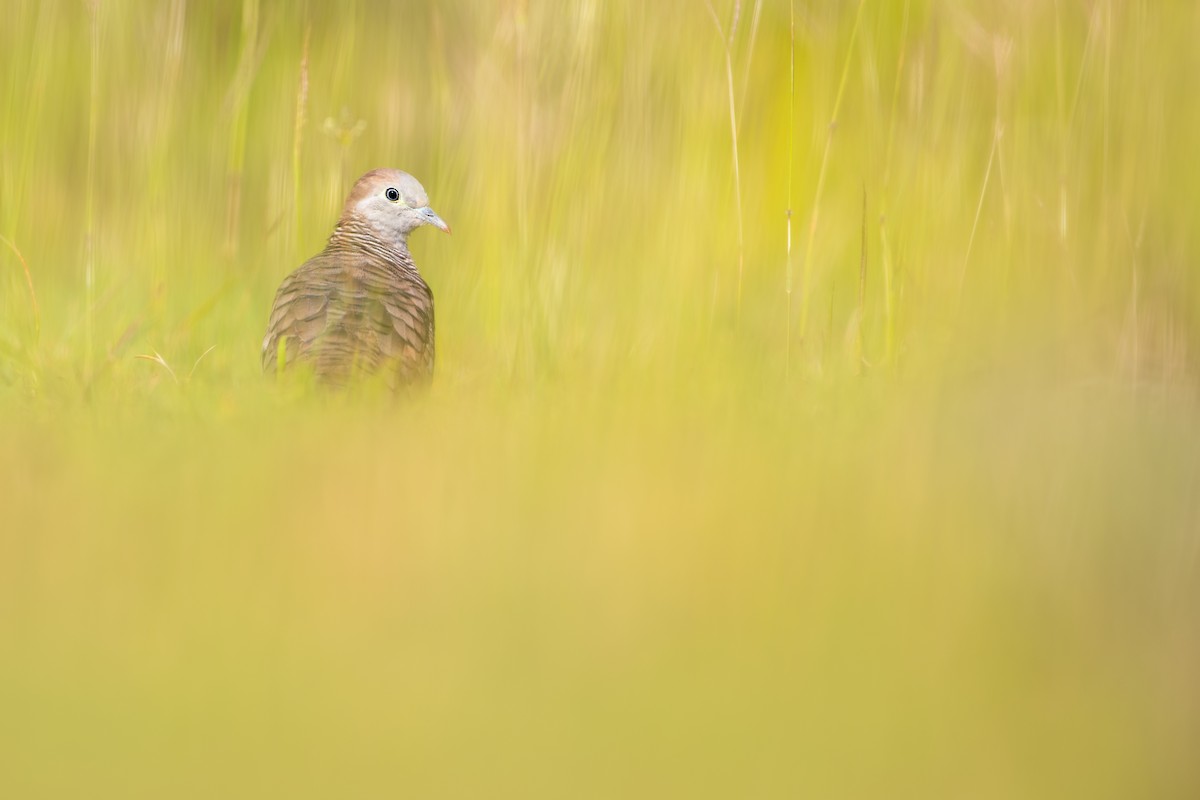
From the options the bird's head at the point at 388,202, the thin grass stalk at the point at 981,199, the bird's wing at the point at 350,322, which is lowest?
the bird's wing at the point at 350,322

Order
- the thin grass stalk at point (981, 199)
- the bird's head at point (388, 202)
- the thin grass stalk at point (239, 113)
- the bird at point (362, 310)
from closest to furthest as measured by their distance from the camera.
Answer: the thin grass stalk at point (981, 199) < the bird at point (362, 310) < the thin grass stalk at point (239, 113) < the bird's head at point (388, 202)

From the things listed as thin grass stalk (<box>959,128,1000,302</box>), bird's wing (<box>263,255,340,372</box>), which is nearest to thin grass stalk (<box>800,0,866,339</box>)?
thin grass stalk (<box>959,128,1000,302</box>)

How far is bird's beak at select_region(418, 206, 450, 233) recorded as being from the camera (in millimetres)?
2564

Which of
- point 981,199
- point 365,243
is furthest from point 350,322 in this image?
point 981,199

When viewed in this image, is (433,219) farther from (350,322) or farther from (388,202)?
(350,322)

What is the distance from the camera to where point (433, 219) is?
2.60 m

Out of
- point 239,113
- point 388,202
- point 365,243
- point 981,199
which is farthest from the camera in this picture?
point 388,202

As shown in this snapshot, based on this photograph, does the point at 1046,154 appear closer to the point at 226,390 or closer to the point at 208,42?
the point at 226,390

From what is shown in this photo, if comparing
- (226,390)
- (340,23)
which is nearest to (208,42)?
(340,23)

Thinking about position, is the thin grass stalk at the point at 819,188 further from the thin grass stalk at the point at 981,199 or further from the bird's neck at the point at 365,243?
the bird's neck at the point at 365,243

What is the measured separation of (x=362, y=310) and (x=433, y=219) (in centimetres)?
64

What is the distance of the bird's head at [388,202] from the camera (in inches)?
105

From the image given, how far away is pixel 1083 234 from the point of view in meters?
1.50

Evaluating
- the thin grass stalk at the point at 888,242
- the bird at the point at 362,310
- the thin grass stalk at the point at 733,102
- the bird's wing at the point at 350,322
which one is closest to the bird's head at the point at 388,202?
the bird at the point at 362,310
